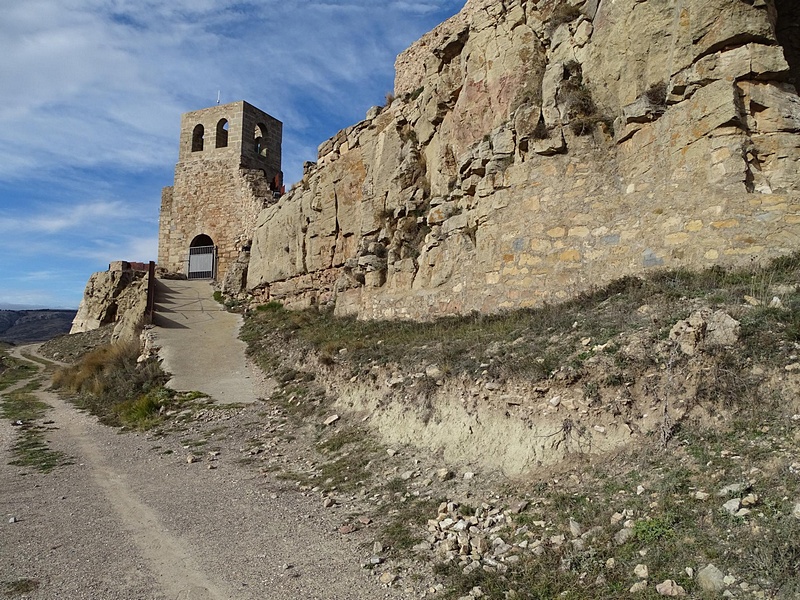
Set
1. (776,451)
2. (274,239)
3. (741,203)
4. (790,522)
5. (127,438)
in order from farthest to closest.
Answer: (274,239), (127,438), (741,203), (776,451), (790,522)

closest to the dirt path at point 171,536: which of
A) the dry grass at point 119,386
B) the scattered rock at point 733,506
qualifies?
the scattered rock at point 733,506

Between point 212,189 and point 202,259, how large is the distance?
387 cm

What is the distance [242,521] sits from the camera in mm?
6523

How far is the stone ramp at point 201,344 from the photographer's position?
13.9 metres

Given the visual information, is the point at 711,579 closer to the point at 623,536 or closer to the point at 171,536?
the point at 623,536

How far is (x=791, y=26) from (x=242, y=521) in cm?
1201

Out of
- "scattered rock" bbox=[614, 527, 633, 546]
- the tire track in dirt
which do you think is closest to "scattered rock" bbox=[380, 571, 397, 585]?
the tire track in dirt

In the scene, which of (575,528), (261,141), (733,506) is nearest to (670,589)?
(733,506)

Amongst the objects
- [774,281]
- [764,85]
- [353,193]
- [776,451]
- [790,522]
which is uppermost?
[353,193]

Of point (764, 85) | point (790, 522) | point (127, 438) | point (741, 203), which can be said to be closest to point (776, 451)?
point (790, 522)

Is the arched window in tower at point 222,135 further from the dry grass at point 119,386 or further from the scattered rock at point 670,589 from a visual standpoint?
the scattered rock at point 670,589

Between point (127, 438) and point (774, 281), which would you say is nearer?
point (774, 281)

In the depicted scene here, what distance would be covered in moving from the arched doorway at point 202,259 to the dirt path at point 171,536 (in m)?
20.5

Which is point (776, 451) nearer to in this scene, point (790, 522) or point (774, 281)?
point (790, 522)
